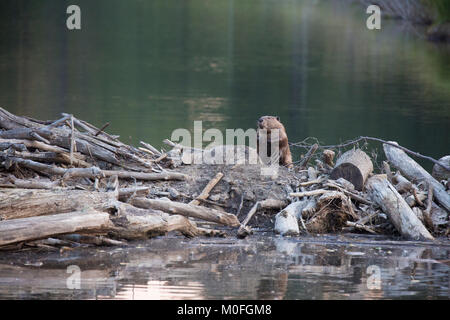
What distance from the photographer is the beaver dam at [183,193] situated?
10.8 meters

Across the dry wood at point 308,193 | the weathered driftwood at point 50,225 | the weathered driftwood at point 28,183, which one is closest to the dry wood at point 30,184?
the weathered driftwood at point 28,183

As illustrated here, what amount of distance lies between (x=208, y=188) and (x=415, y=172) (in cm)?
359

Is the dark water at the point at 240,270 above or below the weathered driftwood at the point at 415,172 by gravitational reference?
below

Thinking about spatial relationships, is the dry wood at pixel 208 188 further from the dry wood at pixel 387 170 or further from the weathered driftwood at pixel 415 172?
the weathered driftwood at pixel 415 172

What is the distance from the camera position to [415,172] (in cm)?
1352

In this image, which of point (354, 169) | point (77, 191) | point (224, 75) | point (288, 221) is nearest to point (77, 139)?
point (77, 191)

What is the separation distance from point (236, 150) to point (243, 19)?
57932mm

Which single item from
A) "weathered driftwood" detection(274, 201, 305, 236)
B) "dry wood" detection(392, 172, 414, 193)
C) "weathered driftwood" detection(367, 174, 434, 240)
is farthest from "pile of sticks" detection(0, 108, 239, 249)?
"dry wood" detection(392, 172, 414, 193)

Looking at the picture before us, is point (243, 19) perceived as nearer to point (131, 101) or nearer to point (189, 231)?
point (131, 101)

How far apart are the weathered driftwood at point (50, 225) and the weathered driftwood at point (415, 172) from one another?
5.42 meters

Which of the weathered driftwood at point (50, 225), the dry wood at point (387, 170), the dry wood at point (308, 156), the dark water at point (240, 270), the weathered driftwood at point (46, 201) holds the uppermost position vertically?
the dry wood at point (308, 156)

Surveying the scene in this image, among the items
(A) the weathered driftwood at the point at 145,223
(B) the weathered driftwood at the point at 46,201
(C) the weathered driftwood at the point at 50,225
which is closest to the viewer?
(C) the weathered driftwood at the point at 50,225

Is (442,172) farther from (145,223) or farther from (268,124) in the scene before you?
(145,223)

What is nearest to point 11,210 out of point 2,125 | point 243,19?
point 2,125
